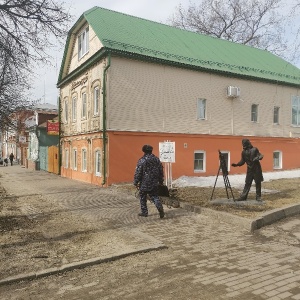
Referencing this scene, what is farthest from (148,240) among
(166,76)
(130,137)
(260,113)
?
(260,113)

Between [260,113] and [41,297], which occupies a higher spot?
[260,113]

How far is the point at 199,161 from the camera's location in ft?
63.6

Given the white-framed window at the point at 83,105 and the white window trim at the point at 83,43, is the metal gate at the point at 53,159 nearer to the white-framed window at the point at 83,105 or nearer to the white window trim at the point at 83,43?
the white-framed window at the point at 83,105

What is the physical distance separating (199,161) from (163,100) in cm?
442

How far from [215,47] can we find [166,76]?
7021 millimetres

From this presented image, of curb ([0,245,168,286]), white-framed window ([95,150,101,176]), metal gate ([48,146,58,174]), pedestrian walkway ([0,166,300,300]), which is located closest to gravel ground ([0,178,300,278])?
curb ([0,245,168,286])

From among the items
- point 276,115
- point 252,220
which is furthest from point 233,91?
point 252,220

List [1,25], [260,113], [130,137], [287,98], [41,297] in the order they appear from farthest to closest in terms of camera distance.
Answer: [287,98]
[260,113]
[130,137]
[1,25]
[41,297]

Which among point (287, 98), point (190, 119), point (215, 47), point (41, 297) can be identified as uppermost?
point (215, 47)

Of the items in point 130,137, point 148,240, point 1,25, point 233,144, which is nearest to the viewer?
point 148,240

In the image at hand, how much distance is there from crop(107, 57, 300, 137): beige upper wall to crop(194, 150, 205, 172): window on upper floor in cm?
129

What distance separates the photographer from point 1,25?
10539 mm

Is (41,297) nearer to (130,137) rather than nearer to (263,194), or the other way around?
(263,194)

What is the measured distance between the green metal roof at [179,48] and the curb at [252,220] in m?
10.3
